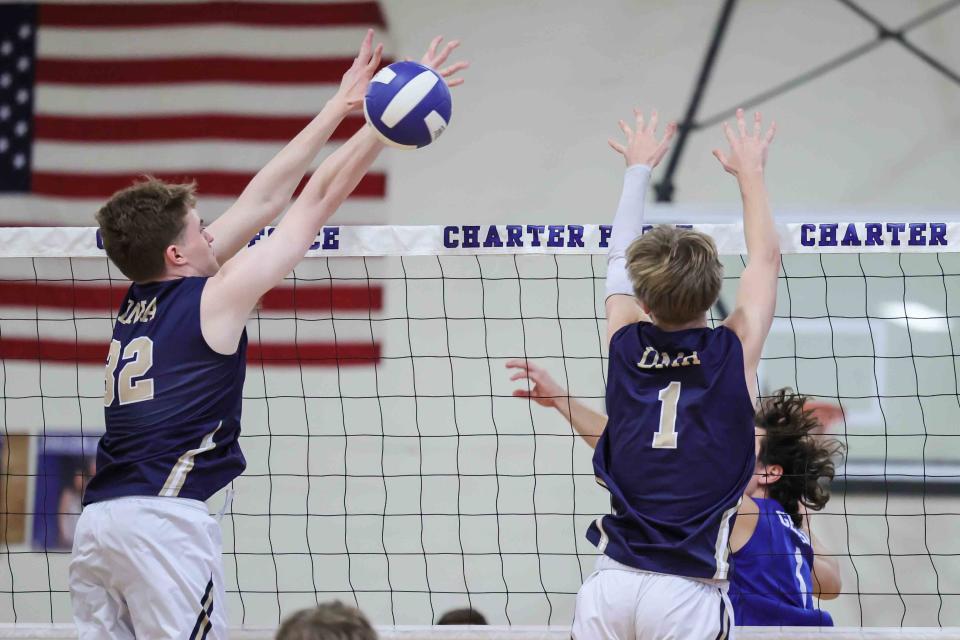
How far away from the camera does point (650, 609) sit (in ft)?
8.98

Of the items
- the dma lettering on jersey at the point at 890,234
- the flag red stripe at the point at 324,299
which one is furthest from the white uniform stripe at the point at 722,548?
the flag red stripe at the point at 324,299

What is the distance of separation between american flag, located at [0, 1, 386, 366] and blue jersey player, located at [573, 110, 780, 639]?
515 cm

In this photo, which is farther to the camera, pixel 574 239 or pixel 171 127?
pixel 171 127

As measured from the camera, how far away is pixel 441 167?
25.5 feet

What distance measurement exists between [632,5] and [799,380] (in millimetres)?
2912

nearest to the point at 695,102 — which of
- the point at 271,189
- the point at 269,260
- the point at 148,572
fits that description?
the point at 271,189

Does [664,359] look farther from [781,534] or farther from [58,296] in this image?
[58,296]

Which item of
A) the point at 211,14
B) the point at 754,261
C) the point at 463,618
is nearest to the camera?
the point at 754,261

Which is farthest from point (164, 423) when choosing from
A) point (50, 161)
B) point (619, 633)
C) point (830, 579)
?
point (50, 161)

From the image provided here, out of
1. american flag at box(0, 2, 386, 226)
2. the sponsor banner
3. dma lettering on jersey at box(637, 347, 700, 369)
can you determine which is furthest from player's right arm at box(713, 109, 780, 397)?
american flag at box(0, 2, 386, 226)

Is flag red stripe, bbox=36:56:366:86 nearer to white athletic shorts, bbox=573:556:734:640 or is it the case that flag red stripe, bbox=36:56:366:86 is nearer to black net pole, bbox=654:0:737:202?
black net pole, bbox=654:0:737:202

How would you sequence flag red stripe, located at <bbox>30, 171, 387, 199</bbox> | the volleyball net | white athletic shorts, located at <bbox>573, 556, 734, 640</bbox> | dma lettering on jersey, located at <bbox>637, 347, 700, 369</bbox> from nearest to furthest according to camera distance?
white athletic shorts, located at <bbox>573, 556, 734, 640</bbox> < dma lettering on jersey, located at <bbox>637, 347, 700, 369</bbox> < the volleyball net < flag red stripe, located at <bbox>30, 171, 387, 199</bbox>

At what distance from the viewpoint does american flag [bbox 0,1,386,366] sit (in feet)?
26.2

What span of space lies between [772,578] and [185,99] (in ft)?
19.2
